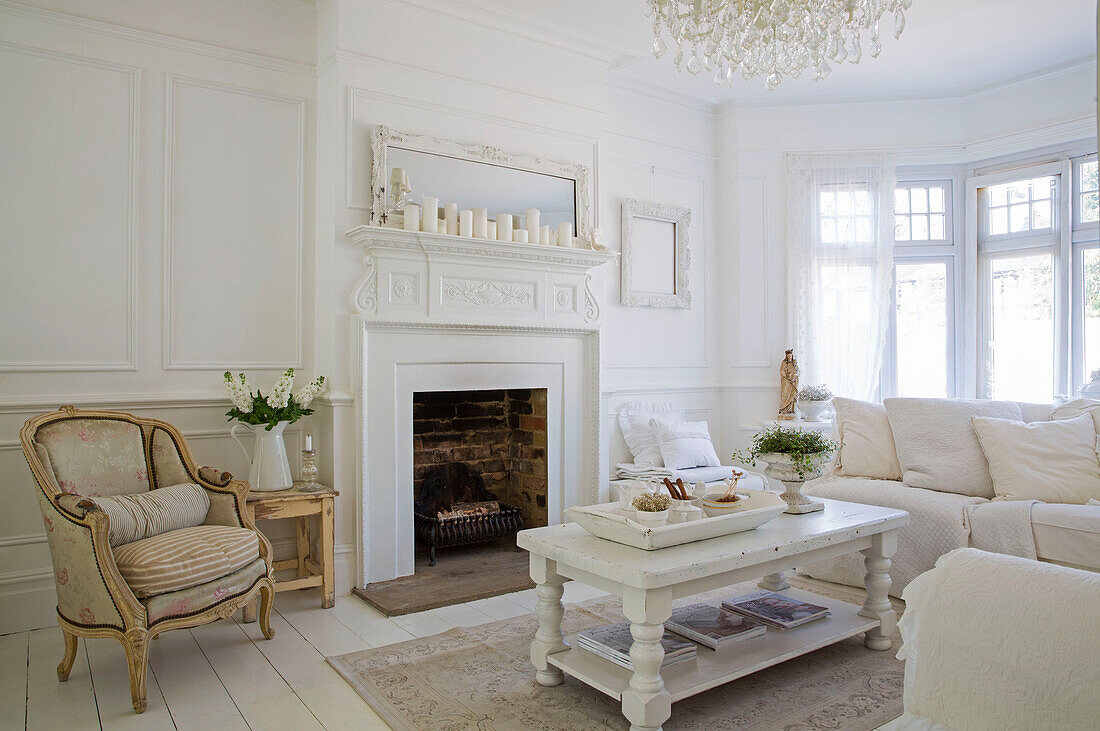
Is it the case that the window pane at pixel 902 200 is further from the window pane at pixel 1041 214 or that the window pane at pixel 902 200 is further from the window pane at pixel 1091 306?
the window pane at pixel 1091 306

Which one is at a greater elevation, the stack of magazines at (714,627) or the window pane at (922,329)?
the window pane at (922,329)

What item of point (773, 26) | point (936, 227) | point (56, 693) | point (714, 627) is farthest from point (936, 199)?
point (56, 693)

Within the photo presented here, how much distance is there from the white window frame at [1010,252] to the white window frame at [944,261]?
76mm

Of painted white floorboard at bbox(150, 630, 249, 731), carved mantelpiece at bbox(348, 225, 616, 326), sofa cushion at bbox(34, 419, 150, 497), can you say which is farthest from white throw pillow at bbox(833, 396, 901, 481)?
sofa cushion at bbox(34, 419, 150, 497)

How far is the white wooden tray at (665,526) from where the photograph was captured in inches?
91.0

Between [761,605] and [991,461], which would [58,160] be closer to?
[761,605]

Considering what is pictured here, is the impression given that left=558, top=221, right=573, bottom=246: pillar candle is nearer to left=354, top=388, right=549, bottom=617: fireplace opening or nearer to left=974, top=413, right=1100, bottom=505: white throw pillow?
left=354, top=388, right=549, bottom=617: fireplace opening

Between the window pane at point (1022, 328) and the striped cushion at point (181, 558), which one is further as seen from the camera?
the window pane at point (1022, 328)

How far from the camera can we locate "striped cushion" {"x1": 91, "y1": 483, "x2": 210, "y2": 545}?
2.68m

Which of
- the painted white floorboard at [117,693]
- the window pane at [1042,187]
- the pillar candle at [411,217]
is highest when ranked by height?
the window pane at [1042,187]

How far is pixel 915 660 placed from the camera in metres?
1.58

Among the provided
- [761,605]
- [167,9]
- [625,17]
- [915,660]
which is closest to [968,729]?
[915,660]

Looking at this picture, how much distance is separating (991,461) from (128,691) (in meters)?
3.70

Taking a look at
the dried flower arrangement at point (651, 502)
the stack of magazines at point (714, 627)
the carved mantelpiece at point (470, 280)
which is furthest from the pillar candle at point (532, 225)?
the stack of magazines at point (714, 627)
